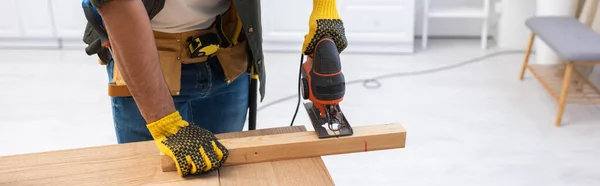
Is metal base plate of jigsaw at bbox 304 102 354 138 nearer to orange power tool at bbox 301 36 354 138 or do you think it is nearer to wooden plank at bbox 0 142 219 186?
orange power tool at bbox 301 36 354 138

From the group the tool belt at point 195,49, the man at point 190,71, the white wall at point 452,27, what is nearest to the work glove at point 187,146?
the man at point 190,71

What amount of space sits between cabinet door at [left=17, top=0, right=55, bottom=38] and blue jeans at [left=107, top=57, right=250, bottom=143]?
8.56ft

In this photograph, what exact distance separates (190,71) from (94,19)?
239 mm

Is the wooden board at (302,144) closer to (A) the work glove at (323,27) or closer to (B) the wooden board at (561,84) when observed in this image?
(A) the work glove at (323,27)

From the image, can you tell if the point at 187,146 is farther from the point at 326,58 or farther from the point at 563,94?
the point at 563,94

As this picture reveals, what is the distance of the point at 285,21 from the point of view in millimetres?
3551

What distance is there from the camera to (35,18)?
12.0 feet

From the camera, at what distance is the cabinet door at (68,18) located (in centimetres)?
361

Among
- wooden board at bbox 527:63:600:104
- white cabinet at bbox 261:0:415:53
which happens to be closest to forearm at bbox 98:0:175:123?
wooden board at bbox 527:63:600:104

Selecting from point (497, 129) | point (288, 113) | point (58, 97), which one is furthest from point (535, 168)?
point (58, 97)

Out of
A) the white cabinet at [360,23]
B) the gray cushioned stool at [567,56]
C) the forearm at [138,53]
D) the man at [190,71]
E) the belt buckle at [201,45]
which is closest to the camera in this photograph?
the forearm at [138,53]

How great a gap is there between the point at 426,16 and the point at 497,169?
4.80 ft

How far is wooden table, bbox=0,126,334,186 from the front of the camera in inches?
41.4

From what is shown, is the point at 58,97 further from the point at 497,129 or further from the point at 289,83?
the point at 497,129
